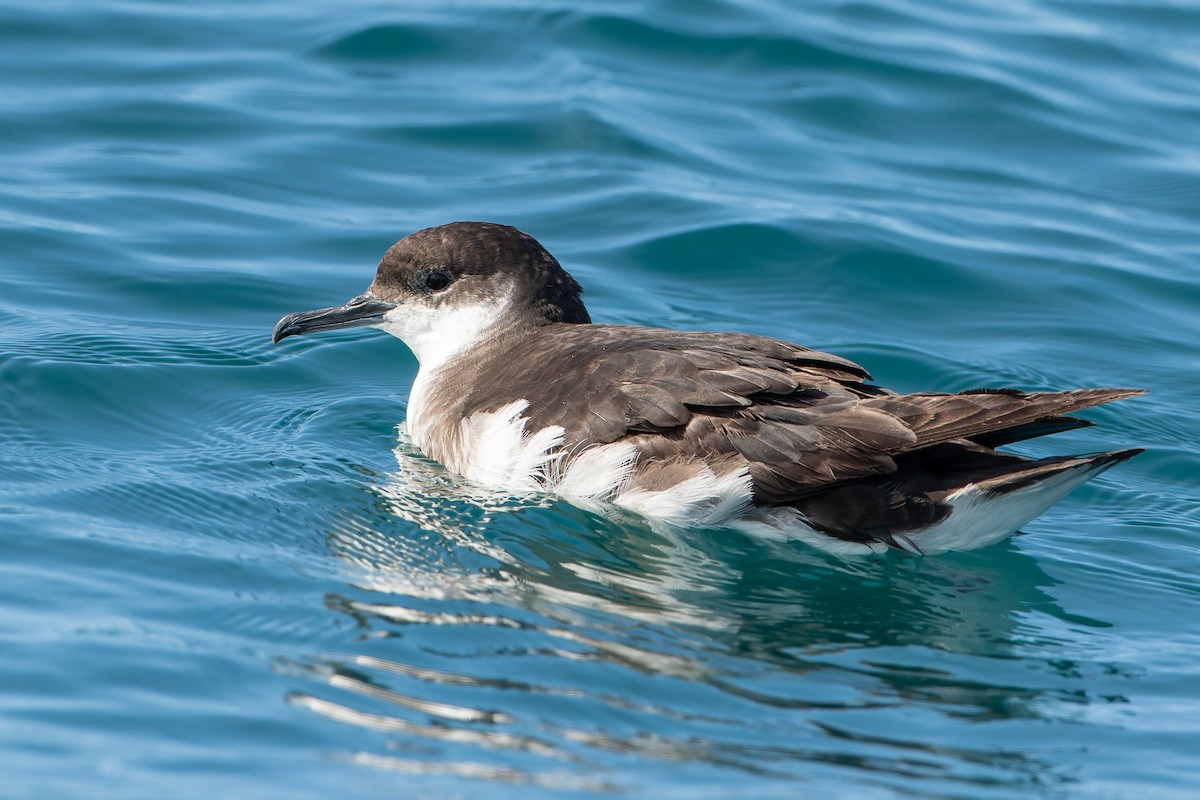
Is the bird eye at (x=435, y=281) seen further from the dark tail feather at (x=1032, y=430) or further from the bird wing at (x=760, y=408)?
the dark tail feather at (x=1032, y=430)

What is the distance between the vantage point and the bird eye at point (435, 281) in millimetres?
7910

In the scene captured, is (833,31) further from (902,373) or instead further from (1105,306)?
(902,373)

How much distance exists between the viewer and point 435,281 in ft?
26.0

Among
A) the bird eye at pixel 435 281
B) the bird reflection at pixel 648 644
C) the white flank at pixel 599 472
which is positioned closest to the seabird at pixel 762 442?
the white flank at pixel 599 472

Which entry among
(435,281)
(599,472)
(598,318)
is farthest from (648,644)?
(598,318)

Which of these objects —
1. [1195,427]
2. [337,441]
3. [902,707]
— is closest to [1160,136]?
[1195,427]

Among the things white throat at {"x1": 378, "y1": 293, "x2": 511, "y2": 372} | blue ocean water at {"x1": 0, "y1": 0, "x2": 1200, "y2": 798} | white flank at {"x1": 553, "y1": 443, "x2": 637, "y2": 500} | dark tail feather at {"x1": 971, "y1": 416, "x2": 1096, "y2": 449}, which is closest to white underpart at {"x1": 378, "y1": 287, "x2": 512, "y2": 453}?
white throat at {"x1": 378, "y1": 293, "x2": 511, "y2": 372}

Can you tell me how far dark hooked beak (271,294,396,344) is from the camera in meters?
7.90

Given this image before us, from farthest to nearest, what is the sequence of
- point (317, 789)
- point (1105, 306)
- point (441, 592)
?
1. point (1105, 306)
2. point (441, 592)
3. point (317, 789)

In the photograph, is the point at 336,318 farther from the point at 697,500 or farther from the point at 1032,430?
the point at 1032,430

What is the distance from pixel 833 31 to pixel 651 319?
575cm

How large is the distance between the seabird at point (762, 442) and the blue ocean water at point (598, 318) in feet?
0.67

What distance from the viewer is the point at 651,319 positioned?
9594mm

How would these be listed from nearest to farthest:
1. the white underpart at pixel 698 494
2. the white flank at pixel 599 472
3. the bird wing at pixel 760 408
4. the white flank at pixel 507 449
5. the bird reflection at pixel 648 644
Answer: the bird reflection at pixel 648 644
the bird wing at pixel 760 408
the white underpart at pixel 698 494
the white flank at pixel 599 472
the white flank at pixel 507 449
